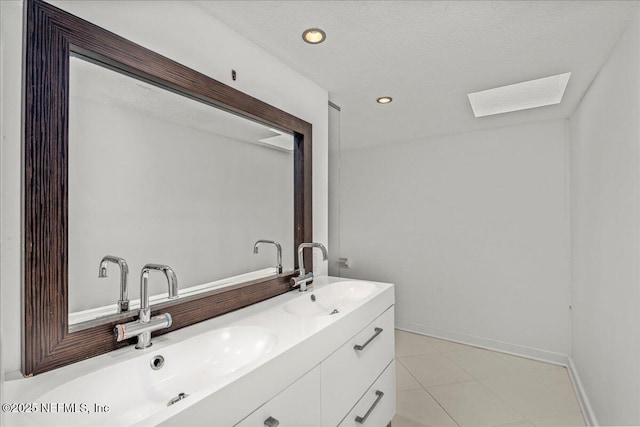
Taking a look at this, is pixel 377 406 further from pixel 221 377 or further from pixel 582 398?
pixel 582 398

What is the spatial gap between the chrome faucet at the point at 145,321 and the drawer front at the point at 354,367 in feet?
2.07

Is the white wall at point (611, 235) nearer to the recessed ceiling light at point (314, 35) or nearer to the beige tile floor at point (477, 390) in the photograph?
the beige tile floor at point (477, 390)

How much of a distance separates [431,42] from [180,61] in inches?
48.8

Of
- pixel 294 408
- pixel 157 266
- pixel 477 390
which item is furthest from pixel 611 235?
pixel 157 266

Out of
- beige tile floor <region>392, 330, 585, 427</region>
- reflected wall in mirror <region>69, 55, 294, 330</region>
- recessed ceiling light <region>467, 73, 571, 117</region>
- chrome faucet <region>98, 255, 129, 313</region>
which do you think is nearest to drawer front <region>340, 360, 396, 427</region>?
beige tile floor <region>392, 330, 585, 427</region>

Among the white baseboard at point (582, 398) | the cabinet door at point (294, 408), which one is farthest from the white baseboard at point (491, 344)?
the cabinet door at point (294, 408)

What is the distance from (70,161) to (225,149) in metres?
0.71

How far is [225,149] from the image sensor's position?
1664mm

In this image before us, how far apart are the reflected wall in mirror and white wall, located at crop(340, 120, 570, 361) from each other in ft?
7.51

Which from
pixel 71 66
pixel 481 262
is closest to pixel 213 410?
pixel 71 66

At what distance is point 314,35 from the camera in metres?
1.65

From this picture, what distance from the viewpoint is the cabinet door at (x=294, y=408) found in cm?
99

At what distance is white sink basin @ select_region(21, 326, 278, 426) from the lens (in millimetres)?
901

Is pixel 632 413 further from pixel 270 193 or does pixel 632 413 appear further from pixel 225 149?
pixel 225 149
